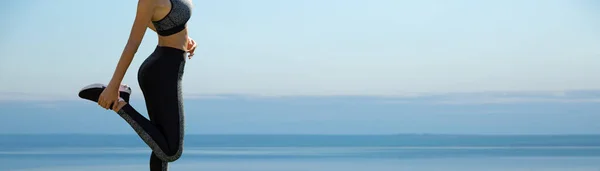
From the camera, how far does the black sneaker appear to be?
10.7 feet

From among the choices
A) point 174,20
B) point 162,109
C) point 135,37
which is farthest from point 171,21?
point 162,109

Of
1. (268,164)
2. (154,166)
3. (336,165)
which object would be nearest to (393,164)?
(336,165)

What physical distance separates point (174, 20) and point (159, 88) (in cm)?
27

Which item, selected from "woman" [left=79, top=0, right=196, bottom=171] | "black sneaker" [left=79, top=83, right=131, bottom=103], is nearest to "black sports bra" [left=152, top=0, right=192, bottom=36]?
"woman" [left=79, top=0, right=196, bottom=171]

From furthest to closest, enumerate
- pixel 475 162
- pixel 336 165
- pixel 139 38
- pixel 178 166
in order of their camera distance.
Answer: pixel 475 162, pixel 336 165, pixel 178 166, pixel 139 38

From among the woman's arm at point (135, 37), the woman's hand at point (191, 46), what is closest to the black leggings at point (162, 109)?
the woman's arm at point (135, 37)

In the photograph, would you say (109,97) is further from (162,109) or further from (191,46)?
(191,46)

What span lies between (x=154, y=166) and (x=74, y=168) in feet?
22.6

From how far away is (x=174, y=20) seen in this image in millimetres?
3281

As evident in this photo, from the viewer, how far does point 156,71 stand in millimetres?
3271

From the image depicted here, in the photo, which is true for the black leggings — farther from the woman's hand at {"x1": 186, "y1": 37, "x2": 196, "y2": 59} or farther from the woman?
the woman's hand at {"x1": 186, "y1": 37, "x2": 196, "y2": 59}

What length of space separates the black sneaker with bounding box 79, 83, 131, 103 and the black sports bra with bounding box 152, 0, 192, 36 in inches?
10.4

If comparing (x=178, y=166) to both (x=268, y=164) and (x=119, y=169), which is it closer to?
(x=119, y=169)

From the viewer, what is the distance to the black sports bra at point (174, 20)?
327cm
